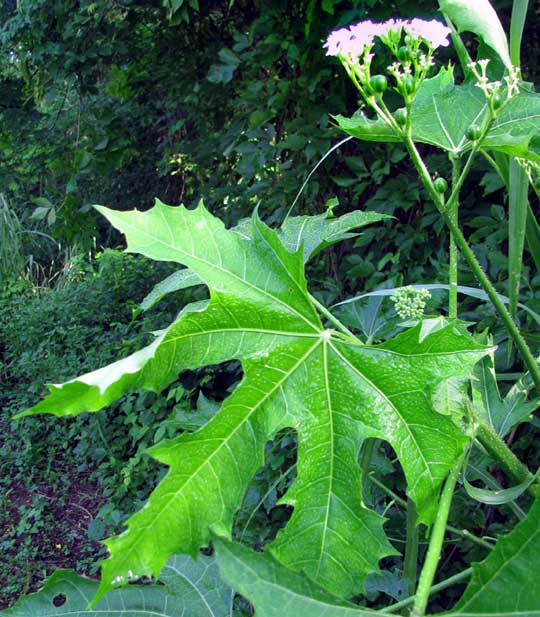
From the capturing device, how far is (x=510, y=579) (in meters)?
0.54

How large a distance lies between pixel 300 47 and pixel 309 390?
2.02m

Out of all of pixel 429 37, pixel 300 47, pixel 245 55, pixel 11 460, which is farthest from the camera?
pixel 11 460

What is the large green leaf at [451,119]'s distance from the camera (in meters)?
0.81

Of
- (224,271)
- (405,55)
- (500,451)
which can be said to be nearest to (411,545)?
(500,451)

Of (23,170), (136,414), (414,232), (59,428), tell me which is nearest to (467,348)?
(414,232)

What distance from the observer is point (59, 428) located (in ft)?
11.6

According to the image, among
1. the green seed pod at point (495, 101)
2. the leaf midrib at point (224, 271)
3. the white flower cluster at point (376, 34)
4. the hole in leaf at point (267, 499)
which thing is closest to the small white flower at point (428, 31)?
the white flower cluster at point (376, 34)

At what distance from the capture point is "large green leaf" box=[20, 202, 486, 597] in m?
0.60

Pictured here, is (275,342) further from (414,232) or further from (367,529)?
(414,232)

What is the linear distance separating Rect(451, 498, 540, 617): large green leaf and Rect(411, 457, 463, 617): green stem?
1.0 inches

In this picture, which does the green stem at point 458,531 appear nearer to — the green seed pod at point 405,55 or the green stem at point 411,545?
the green stem at point 411,545

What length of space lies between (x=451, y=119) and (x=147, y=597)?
2.24 ft

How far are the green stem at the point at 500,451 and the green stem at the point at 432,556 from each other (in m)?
0.07

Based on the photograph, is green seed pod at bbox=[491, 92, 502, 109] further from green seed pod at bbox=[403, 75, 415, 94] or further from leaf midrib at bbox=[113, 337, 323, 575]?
leaf midrib at bbox=[113, 337, 323, 575]
